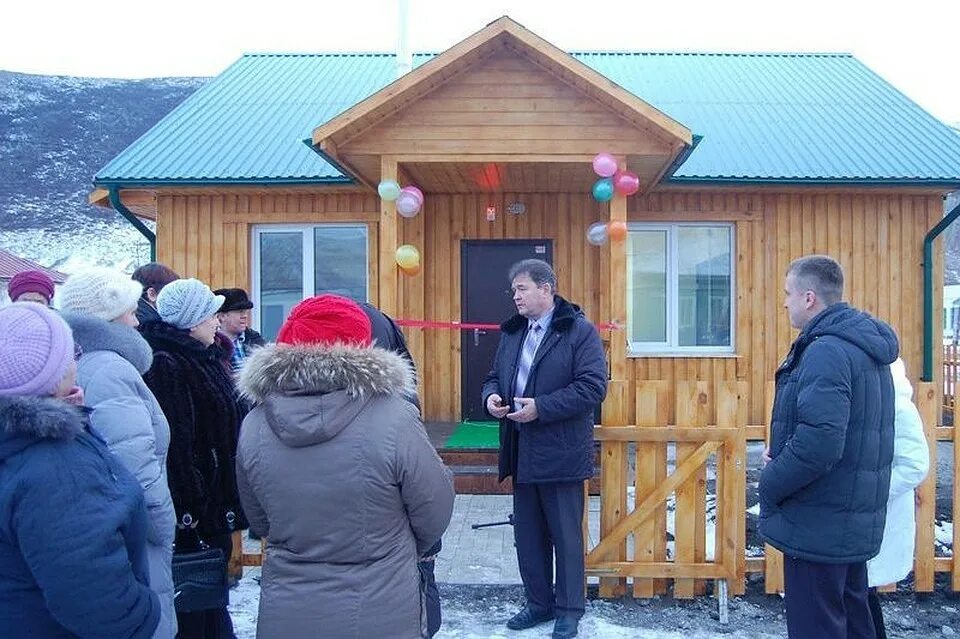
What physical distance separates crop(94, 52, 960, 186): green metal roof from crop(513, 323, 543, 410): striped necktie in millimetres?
4321

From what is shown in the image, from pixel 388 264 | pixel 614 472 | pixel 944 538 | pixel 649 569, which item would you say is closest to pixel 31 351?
pixel 614 472

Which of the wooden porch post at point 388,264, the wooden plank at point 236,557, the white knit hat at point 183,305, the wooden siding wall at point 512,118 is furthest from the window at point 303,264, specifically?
the white knit hat at point 183,305

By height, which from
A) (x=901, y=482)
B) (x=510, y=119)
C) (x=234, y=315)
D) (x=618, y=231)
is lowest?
(x=901, y=482)

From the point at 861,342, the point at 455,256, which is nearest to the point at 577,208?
→ the point at 455,256

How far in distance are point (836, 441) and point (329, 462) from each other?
1817mm

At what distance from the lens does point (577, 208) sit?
9.01 metres

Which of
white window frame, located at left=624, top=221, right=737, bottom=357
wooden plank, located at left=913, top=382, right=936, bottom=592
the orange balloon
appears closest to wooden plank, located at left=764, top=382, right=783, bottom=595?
wooden plank, located at left=913, top=382, right=936, bottom=592

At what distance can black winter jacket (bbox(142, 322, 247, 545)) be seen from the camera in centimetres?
323

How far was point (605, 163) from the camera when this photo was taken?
6.57 m

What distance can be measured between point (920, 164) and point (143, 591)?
920cm

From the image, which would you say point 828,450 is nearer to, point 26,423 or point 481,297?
point 26,423

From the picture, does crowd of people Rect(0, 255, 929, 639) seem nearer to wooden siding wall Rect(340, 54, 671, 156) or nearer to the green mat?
wooden siding wall Rect(340, 54, 671, 156)

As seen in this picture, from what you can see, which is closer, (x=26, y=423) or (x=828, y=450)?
(x=26, y=423)

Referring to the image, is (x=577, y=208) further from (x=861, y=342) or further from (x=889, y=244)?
(x=861, y=342)
